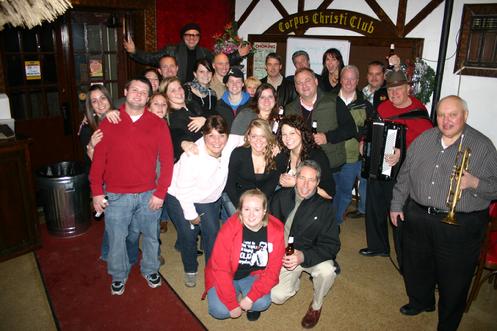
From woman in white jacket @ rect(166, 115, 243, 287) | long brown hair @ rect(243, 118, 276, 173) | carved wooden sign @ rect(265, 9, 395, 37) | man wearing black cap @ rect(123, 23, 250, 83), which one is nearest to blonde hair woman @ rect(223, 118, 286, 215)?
long brown hair @ rect(243, 118, 276, 173)

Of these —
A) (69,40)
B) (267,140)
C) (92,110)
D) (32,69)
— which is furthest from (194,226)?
(69,40)

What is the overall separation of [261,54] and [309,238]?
15.2 ft

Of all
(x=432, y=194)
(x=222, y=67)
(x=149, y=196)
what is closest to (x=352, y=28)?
(x=222, y=67)

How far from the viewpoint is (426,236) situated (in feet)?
10.1

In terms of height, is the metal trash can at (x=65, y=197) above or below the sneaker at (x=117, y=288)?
above

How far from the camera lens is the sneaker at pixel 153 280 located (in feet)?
12.1

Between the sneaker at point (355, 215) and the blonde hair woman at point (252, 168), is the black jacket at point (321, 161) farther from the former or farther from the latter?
the sneaker at point (355, 215)

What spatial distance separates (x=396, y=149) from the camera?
373 centimetres

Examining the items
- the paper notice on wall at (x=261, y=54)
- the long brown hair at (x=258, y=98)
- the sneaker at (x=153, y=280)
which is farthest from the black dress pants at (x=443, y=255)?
the paper notice on wall at (x=261, y=54)

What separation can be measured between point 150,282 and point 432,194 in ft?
8.65

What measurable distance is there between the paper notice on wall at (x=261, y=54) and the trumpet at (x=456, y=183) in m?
4.59

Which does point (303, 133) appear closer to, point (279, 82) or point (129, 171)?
point (129, 171)

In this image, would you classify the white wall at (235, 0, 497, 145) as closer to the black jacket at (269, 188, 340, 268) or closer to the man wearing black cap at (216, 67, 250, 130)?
the man wearing black cap at (216, 67, 250, 130)

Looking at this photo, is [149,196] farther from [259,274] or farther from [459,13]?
[459,13]
